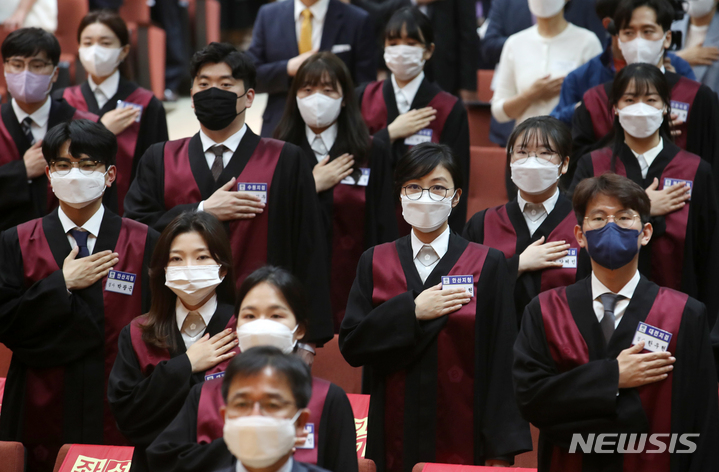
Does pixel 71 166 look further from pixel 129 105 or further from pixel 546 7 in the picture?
pixel 546 7

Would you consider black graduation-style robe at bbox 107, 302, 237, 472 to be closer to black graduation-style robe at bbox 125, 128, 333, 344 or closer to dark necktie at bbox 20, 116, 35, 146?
black graduation-style robe at bbox 125, 128, 333, 344

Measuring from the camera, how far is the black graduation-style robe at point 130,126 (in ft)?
16.4

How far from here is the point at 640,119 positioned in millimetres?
4082

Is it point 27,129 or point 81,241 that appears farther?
point 27,129

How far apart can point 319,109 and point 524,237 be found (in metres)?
1.22

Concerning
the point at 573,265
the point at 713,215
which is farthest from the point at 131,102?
the point at 713,215

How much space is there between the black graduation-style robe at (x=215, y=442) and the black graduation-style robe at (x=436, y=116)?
93.4 inches

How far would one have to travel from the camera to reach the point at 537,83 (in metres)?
5.36

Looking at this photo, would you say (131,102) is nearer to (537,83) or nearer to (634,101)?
(537,83)

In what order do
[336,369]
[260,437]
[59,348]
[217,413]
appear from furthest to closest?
1. [336,369]
2. [59,348]
3. [217,413]
4. [260,437]

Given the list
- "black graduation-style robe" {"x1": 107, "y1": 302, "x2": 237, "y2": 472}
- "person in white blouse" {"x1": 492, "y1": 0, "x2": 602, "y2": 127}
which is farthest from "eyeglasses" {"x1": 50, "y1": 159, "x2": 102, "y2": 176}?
"person in white blouse" {"x1": 492, "y1": 0, "x2": 602, "y2": 127}

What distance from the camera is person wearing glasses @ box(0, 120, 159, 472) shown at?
3.61 meters

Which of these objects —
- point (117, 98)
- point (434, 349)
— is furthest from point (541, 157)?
point (117, 98)

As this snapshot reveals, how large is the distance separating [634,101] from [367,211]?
1.36m
